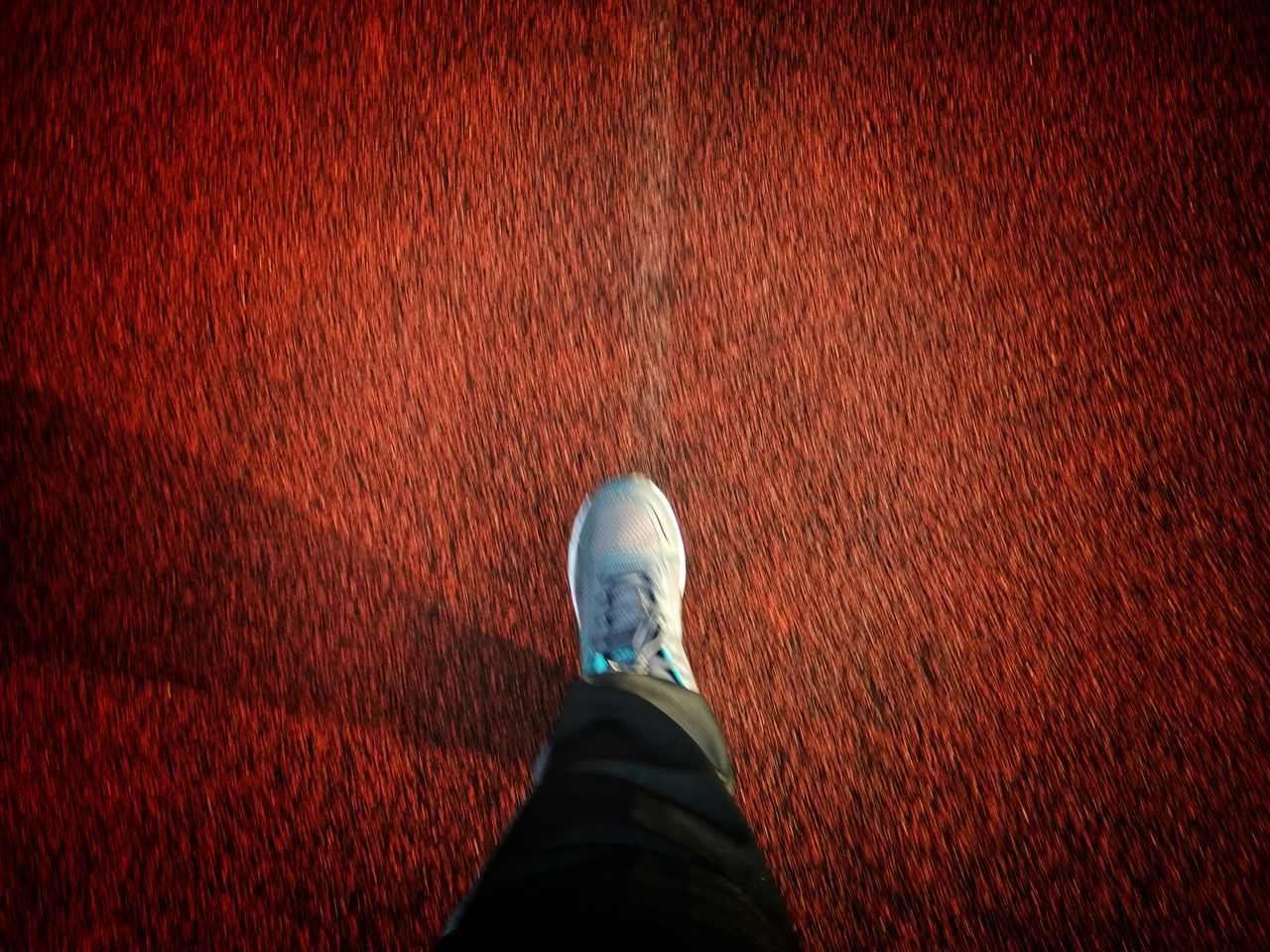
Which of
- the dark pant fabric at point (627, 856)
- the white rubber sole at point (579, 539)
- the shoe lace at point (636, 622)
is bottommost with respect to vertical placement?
the dark pant fabric at point (627, 856)

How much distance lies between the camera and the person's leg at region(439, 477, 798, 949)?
53 cm

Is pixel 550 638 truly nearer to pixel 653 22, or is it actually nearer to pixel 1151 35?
pixel 653 22

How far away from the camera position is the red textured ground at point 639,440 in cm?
91

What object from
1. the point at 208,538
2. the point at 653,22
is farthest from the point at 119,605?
the point at 653,22

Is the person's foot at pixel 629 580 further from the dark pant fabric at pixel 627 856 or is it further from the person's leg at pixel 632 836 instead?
the dark pant fabric at pixel 627 856

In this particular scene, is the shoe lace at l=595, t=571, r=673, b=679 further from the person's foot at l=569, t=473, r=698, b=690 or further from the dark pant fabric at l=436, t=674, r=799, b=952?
the dark pant fabric at l=436, t=674, r=799, b=952

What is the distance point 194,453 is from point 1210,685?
1.45m

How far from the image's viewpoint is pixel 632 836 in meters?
0.59

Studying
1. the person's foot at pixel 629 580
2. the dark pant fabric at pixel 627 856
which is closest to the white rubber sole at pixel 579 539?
the person's foot at pixel 629 580

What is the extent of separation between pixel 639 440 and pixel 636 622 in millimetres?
263

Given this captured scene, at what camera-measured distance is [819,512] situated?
100 cm

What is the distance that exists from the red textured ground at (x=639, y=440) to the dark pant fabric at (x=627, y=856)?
0.26 metres

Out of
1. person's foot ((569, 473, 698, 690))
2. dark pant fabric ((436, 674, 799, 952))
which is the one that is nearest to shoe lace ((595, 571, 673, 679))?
person's foot ((569, 473, 698, 690))

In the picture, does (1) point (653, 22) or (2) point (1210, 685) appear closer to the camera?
(2) point (1210, 685)
